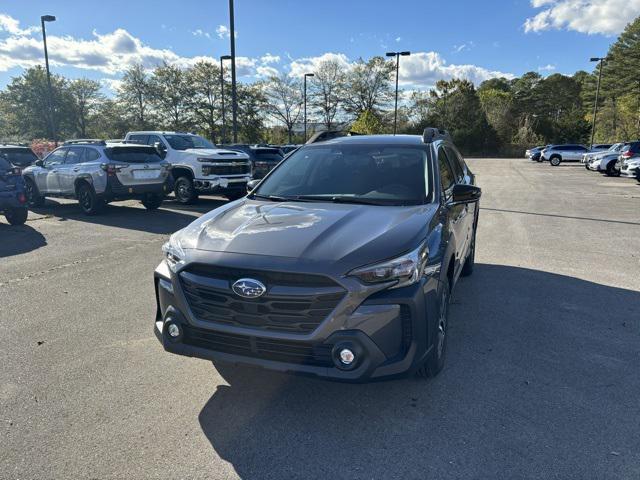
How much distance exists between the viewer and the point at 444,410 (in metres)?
3.11

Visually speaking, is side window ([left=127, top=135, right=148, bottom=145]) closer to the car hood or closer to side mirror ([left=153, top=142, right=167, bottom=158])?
side mirror ([left=153, top=142, right=167, bottom=158])

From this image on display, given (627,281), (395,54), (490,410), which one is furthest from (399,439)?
(395,54)

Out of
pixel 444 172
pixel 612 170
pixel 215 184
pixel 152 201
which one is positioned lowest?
pixel 152 201

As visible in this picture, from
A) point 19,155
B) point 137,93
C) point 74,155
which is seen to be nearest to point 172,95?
point 137,93

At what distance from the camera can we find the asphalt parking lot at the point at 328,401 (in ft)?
8.62

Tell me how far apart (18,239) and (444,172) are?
7.96 m

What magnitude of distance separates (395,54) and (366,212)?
3419 centimetres

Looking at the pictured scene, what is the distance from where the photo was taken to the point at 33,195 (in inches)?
516

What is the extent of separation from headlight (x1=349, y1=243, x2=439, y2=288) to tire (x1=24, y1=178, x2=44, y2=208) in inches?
509

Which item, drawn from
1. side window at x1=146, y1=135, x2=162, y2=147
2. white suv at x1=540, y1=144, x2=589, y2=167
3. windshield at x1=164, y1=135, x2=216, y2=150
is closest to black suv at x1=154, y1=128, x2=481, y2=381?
windshield at x1=164, y1=135, x2=216, y2=150

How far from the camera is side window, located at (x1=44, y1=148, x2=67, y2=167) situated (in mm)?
12289

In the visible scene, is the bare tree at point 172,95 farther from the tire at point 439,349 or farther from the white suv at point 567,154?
the tire at point 439,349

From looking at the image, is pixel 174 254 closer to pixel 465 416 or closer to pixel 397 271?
pixel 397 271

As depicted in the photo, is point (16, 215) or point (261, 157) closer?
point (16, 215)
